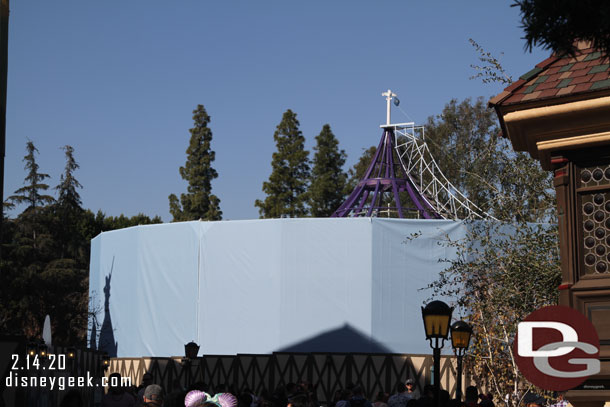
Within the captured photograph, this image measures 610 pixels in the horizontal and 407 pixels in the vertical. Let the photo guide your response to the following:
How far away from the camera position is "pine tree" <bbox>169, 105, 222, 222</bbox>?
54.6 metres

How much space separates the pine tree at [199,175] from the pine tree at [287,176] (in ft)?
9.86

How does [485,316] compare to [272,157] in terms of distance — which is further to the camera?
[272,157]

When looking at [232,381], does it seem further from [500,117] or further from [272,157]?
[272,157]

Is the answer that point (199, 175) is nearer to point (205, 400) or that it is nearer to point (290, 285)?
point (290, 285)

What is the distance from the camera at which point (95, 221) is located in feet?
205

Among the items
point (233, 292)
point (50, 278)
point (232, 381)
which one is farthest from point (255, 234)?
point (50, 278)

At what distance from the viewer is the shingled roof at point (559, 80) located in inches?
366

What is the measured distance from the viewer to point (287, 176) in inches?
2125

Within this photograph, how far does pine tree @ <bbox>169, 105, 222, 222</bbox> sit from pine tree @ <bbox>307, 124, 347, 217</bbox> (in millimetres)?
5790

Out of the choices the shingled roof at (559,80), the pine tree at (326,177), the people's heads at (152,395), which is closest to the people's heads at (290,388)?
the people's heads at (152,395)

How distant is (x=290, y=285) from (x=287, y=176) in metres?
22.8

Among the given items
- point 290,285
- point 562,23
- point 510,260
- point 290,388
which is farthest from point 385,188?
point 562,23

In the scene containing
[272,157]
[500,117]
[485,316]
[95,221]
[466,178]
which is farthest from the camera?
[95,221]

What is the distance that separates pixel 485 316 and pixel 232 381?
1487cm
